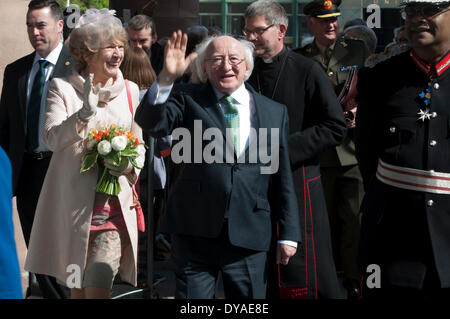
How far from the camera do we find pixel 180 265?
4234 mm

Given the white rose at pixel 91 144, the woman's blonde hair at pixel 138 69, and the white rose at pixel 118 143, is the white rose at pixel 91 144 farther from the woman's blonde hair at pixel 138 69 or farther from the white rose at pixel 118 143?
the woman's blonde hair at pixel 138 69

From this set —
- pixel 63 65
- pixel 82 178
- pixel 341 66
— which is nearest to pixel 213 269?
pixel 82 178

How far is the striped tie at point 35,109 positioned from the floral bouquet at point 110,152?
0.99 m

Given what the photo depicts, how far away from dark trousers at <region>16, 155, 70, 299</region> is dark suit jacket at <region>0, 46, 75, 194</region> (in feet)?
0.24

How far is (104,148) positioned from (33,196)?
1.28 metres

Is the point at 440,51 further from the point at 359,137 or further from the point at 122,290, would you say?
the point at 122,290

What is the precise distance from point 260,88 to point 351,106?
43.3 inches

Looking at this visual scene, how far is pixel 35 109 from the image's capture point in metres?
5.85

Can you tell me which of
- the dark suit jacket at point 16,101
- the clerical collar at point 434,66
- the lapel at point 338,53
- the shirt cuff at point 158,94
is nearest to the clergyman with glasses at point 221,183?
the shirt cuff at point 158,94

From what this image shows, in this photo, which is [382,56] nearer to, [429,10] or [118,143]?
[429,10]

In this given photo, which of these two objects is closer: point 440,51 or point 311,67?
point 440,51

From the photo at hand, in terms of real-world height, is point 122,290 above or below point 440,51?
below

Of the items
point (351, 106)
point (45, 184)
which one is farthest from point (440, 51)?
point (45, 184)

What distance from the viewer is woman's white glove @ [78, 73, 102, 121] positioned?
4.69 metres
